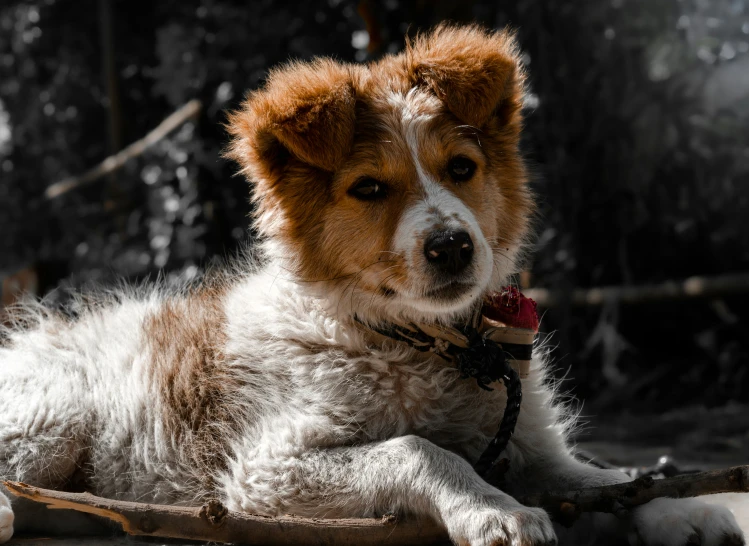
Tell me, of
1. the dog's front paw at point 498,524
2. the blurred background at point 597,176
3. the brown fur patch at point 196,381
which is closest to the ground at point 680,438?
the blurred background at point 597,176

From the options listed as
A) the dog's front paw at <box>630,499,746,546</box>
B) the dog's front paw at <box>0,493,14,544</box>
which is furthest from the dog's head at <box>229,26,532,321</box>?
the dog's front paw at <box>0,493,14,544</box>

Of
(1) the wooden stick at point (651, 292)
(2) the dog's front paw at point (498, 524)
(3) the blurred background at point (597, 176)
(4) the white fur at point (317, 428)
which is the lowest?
(2) the dog's front paw at point (498, 524)

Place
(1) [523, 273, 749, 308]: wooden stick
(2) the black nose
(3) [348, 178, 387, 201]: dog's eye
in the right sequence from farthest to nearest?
(1) [523, 273, 749, 308]: wooden stick < (3) [348, 178, 387, 201]: dog's eye < (2) the black nose

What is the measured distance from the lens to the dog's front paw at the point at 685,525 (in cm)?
261

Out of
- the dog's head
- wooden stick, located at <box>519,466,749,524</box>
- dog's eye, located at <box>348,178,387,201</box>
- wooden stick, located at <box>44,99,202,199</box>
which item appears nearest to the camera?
wooden stick, located at <box>519,466,749,524</box>

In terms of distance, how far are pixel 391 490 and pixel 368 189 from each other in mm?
1139

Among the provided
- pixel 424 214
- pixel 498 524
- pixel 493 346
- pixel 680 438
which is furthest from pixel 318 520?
pixel 680 438

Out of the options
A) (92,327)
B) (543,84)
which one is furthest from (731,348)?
(92,327)

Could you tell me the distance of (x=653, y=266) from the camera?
6.47 m

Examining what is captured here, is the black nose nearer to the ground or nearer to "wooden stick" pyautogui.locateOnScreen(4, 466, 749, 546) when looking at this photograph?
"wooden stick" pyautogui.locateOnScreen(4, 466, 749, 546)

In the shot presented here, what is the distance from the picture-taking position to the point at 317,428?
2.93 metres

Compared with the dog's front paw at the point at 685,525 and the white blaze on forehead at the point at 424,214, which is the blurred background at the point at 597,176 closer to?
the dog's front paw at the point at 685,525

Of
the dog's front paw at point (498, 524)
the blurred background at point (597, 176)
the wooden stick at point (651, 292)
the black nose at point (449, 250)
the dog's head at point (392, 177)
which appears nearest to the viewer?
the dog's front paw at point (498, 524)

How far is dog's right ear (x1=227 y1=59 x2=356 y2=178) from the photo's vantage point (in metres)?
3.06
